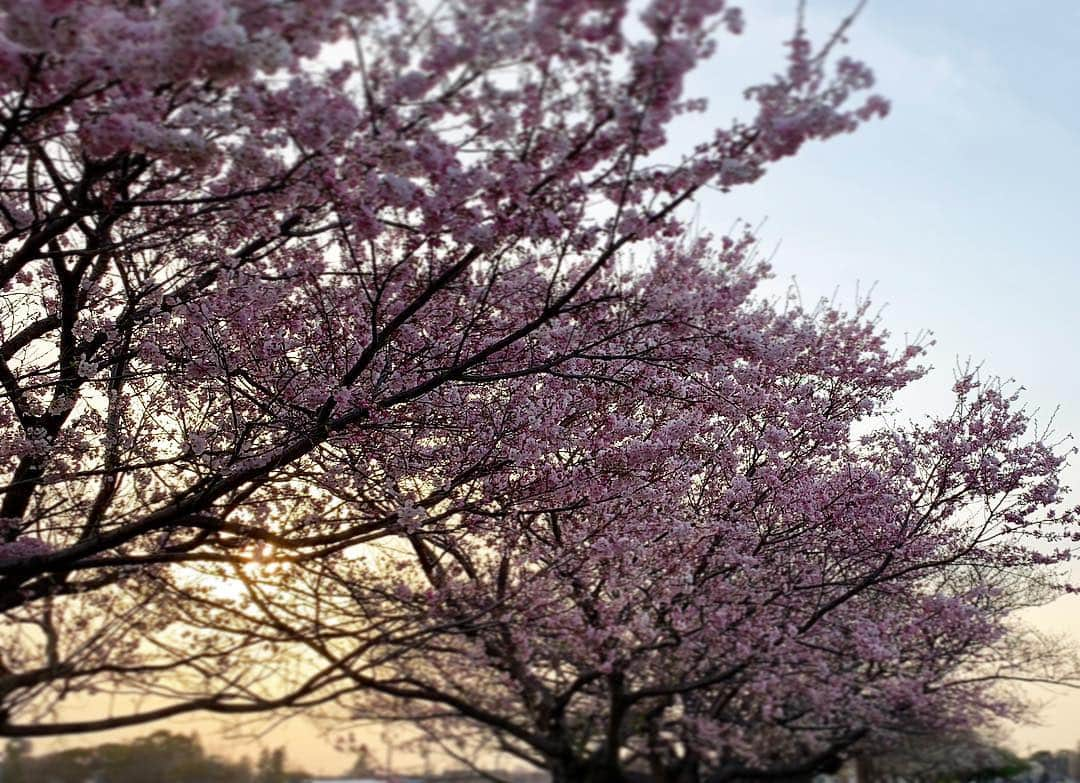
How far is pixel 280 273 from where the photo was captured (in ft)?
24.6

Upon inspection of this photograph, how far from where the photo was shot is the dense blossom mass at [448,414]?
4.49 metres

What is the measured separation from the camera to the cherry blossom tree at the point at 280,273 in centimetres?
427

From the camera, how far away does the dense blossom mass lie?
4.49 metres

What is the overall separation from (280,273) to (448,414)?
183 centimetres

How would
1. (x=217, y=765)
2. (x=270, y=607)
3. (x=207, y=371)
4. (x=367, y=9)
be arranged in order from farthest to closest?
(x=217, y=765) → (x=270, y=607) → (x=207, y=371) → (x=367, y=9)

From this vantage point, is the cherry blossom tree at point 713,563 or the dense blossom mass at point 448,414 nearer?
the dense blossom mass at point 448,414

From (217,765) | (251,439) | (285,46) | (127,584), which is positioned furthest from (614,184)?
(217,765)

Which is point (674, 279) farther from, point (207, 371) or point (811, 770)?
point (811, 770)

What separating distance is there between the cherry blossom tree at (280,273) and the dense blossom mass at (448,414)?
26 millimetres

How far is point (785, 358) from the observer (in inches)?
259

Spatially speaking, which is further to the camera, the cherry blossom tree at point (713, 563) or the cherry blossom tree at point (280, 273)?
the cherry blossom tree at point (713, 563)

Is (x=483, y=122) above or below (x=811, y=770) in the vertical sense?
above

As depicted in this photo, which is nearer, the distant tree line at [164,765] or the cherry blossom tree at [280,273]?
the cherry blossom tree at [280,273]

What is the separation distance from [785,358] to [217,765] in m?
11.1
